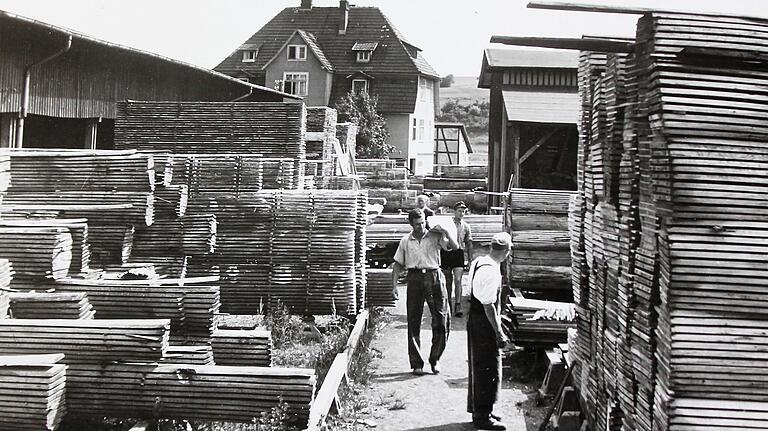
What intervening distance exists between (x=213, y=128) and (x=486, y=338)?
7.92 meters

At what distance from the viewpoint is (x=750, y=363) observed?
4422 millimetres

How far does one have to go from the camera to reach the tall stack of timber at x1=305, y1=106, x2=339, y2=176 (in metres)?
15.8

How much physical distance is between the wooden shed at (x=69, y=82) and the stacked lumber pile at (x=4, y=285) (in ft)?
20.9

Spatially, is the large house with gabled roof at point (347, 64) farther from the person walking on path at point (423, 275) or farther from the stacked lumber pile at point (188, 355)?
the stacked lumber pile at point (188, 355)

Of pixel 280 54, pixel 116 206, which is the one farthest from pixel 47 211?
pixel 280 54

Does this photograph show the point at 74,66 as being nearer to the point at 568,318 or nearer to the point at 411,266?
the point at 411,266

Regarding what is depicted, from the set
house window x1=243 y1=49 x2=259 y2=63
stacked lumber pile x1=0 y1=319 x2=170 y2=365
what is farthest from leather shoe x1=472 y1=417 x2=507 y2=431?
house window x1=243 y1=49 x2=259 y2=63

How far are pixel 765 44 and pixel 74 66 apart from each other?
14791mm

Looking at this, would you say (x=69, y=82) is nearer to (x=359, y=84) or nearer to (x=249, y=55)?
(x=359, y=84)

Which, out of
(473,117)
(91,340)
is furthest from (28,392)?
(473,117)

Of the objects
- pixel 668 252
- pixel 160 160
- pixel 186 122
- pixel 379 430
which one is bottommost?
pixel 379 430

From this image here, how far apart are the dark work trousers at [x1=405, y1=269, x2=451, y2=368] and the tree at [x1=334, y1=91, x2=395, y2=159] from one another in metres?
27.1

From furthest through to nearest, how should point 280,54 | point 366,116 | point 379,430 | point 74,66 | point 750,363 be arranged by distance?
1. point 280,54
2. point 366,116
3. point 74,66
4. point 379,430
5. point 750,363

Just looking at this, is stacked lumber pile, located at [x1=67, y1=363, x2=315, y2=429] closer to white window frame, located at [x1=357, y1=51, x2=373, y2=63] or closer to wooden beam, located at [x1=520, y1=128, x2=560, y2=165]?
wooden beam, located at [x1=520, y1=128, x2=560, y2=165]
